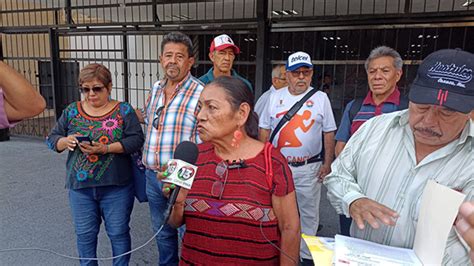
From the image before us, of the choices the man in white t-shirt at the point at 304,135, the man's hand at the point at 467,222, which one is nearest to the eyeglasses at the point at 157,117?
the man in white t-shirt at the point at 304,135

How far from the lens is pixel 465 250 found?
3.65 feet

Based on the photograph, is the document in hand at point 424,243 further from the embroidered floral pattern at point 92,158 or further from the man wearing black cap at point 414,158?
the embroidered floral pattern at point 92,158

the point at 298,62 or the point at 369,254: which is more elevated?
the point at 298,62

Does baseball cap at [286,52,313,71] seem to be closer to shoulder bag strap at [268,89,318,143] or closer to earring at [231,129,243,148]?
shoulder bag strap at [268,89,318,143]

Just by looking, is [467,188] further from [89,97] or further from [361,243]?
[89,97]

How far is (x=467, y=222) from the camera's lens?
3.14 feet

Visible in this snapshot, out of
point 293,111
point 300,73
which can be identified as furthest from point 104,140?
point 300,73

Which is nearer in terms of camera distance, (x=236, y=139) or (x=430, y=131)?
(x=430, y=131)

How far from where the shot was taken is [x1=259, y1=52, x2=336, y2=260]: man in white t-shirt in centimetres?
276

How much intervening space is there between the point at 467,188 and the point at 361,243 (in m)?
0.39

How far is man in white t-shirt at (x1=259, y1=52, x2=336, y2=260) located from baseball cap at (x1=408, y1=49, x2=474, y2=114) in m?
1.58

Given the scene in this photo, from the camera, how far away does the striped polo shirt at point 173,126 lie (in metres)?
2.40

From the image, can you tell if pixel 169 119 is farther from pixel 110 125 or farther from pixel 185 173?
pixel 185 173

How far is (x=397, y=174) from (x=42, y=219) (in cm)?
379
